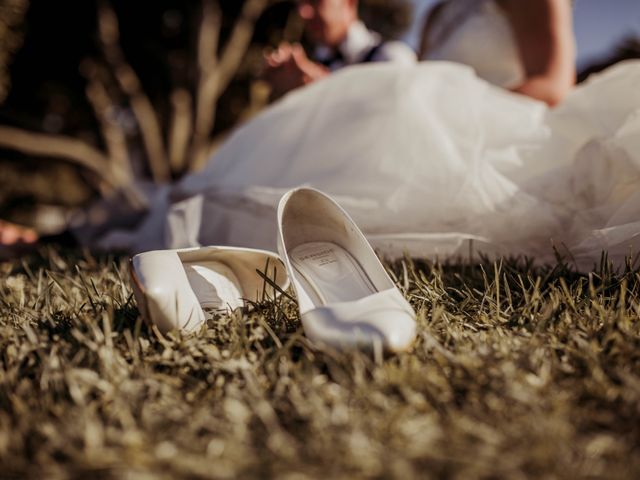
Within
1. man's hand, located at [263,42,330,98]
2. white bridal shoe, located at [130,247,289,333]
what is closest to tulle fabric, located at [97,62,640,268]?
white bridal shoe, located at [130,247,289,333]

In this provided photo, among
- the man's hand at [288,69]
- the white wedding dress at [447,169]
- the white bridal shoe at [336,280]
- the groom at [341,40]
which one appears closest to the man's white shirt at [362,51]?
the groom at [341,40]

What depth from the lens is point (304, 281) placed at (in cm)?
98

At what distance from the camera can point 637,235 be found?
1054 mm

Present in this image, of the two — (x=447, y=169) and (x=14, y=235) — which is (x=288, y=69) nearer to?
(x=447, y=169)

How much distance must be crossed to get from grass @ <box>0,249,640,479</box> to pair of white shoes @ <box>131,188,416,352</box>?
4 centimetres

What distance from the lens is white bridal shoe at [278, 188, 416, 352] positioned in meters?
0.69

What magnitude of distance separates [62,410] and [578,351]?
2.46 feet

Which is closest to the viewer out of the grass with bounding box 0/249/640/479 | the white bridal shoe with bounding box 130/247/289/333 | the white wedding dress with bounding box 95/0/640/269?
the grass with bounding box 0/249/640/479

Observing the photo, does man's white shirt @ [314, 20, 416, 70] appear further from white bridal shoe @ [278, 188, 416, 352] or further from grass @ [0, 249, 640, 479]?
grass @ [0, 249, 640, 479]

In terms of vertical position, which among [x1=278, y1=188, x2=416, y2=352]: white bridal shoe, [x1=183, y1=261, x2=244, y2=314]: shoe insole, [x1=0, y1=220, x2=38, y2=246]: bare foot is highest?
[x1=278, y1=188, x2=416, y2=352]: white bridal shoe

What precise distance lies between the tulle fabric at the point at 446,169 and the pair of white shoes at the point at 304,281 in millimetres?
330

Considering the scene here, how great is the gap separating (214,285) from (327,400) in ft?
1.56

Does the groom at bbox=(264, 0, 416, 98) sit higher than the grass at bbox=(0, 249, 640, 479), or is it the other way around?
the groom at bbox=(264, 0, 416, 98)

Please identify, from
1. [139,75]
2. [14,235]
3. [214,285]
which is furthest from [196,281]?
[139,75]
